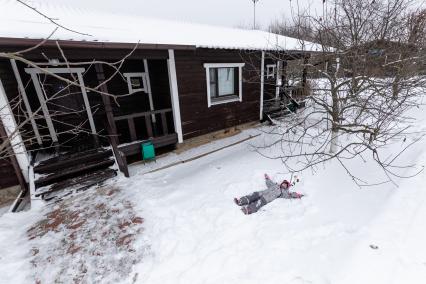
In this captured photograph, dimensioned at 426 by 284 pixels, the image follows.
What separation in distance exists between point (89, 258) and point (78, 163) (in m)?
2.84

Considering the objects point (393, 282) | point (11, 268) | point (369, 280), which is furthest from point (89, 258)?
point (393, 282)

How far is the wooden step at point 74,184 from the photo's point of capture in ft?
16.8

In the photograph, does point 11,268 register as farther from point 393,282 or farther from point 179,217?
point 393,282

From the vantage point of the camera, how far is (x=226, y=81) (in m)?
8.70

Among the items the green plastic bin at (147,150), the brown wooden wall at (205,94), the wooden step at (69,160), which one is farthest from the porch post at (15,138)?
the brown wooden wall at (205,94)

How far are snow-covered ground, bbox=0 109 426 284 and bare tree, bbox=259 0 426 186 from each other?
69cm

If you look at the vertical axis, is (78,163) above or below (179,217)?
above

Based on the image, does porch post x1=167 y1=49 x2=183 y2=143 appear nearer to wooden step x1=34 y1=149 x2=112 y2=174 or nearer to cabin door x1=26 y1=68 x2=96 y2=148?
wooden step x1=34 y1=149 x2=112 y2=174

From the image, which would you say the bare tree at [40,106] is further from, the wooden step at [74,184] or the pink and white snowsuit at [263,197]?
the pink and white snowsuit at [263,197]

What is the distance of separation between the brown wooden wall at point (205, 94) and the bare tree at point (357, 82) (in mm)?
1731

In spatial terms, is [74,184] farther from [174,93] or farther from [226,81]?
[226,81]

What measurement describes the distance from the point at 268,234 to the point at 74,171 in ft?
15.2

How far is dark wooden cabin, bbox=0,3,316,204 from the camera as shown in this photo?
5.33 metres

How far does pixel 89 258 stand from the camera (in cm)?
379
